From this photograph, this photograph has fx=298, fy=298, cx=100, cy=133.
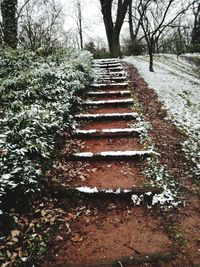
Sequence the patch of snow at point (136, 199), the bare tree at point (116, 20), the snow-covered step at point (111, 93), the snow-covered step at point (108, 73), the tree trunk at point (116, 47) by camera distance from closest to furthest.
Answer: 1. the patch of snow at point (136, 199)
2. the snow-covered step at point (111, 93)
3. the snow-covered step at point (108, 73)
4. the tree trunk at point (116, 47)
5. the bare tree at point (116, 20)

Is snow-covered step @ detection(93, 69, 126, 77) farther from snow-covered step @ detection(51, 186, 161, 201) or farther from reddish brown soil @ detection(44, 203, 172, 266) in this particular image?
reddish brown soil @ detection(44, 203, 172, 266)

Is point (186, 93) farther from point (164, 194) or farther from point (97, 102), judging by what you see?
point (164, 194)

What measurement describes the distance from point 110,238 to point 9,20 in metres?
10.1

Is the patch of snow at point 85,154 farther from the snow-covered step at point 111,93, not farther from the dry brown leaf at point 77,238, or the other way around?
the snow-covered step at point 111,93

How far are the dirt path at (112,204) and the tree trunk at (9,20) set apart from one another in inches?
260

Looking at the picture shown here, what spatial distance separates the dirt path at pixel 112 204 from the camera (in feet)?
10.8

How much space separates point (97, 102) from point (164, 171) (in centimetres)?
322

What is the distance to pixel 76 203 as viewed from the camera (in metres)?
4.12

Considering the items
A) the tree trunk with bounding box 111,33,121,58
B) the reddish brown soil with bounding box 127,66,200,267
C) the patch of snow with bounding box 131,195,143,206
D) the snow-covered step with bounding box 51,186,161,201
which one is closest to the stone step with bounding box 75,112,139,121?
the reddish brown soil with bounding box 127,66,200,267

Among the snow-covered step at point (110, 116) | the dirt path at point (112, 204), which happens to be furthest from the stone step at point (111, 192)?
the snow-covered step at point (110, 116)

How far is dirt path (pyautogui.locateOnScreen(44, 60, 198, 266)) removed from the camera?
3307 millimetres

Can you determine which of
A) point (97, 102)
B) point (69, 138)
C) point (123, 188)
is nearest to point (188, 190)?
point (123, 188)

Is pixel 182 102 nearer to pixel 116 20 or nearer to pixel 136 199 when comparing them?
pixel 136 199

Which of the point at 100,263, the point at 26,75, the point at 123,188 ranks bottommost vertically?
the point at 100,263
